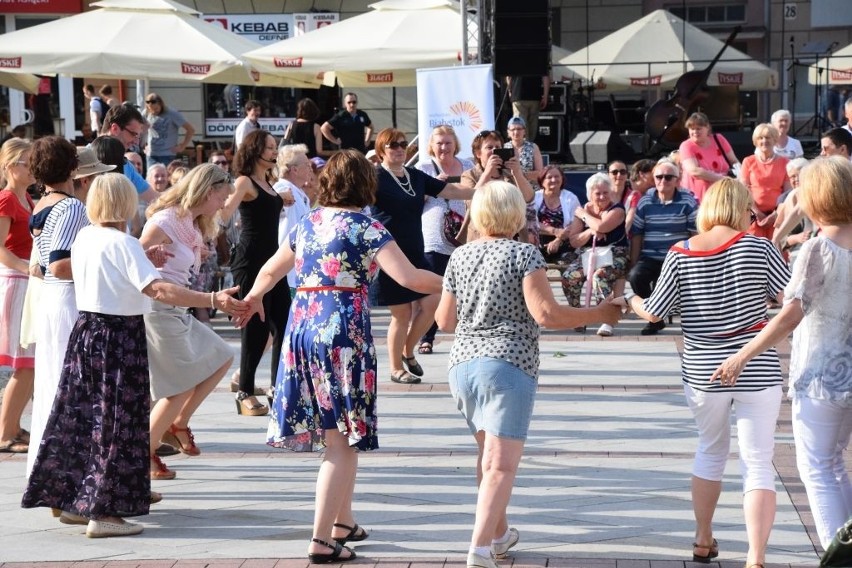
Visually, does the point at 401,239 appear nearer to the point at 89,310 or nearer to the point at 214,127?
the point at 89,310

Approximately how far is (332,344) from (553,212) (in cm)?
837

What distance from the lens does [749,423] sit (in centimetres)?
547

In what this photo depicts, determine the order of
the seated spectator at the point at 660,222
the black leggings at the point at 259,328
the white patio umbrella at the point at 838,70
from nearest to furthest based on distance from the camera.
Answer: the black leggings at the point at 259,328
the seated spectator at the point at 660,222
the white patio umbrella at the point at 838,70

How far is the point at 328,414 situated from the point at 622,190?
8804 millimetres

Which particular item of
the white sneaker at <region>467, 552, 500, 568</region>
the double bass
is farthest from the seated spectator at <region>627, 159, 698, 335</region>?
the double bass

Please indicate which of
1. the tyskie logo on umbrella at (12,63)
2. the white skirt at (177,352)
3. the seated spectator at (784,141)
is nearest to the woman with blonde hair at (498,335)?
the white skirt at (177,352)

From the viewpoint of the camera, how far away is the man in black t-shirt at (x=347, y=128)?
19156mm

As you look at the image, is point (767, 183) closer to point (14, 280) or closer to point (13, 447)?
point (14, 280)

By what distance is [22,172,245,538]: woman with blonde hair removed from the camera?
618 centimetres

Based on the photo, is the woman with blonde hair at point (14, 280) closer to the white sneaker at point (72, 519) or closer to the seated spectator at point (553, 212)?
the white sneaker at point (72, 519)

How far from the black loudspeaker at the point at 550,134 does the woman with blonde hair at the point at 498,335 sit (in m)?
15.6

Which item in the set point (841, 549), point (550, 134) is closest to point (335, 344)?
point (841, 549)

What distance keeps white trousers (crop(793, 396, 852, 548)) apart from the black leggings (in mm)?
4399

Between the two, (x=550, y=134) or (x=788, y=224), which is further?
(x=550, y=134)
